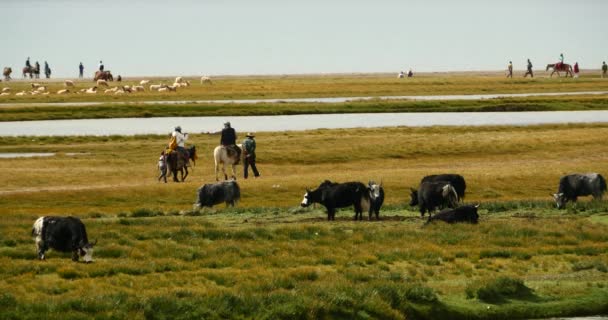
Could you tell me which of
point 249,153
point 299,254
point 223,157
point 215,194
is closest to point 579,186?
point 215,194

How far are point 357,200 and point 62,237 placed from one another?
10916 mm

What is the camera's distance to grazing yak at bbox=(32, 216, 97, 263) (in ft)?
87.8

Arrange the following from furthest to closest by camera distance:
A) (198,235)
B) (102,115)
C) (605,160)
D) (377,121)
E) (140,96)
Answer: (140,96)
(102,115)
(377,121)
(605,160)
(198,235)

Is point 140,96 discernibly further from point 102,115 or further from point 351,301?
point 351,301

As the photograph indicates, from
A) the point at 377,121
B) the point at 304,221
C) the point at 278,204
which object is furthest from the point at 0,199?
the point at 377,121

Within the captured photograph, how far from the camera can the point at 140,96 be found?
110 meters

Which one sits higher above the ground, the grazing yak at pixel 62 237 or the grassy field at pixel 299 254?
the grazing yak at pixel 62 237

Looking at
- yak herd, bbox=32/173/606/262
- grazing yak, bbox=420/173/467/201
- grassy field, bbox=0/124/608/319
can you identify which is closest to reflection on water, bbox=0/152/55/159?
grassy field, bbox=0/124/608/319

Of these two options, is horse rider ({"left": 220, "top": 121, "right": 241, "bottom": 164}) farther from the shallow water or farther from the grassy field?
the shallow water

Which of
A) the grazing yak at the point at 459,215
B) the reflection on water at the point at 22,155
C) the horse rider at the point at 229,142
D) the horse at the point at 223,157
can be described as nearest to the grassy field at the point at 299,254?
the grazing yak at the point at 459,215

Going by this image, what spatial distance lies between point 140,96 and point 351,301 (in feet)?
289

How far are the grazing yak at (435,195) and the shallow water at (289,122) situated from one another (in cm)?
3502

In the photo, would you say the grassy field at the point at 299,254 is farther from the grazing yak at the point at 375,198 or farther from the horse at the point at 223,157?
the horse at the point at 223,157

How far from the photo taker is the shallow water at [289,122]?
71250 mm
